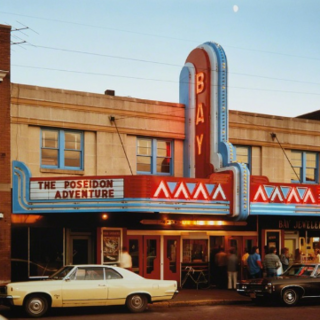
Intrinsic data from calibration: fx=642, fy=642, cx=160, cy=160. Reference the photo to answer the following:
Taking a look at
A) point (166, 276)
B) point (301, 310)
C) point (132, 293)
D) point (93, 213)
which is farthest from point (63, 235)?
point (301, 310)

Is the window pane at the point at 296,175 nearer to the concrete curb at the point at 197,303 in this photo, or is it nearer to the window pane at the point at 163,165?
the window pane at the point at 163,165

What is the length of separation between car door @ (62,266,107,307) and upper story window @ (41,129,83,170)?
6.46 meters

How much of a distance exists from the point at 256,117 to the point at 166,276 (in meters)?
7.93

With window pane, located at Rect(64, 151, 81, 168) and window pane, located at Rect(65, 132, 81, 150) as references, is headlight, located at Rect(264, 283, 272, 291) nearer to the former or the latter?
window pane, located at Rect(64, 151, 81, 168)

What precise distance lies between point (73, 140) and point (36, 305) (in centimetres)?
825

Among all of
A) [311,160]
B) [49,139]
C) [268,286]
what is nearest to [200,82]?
[49,139]

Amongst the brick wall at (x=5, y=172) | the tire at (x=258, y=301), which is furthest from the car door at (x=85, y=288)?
the tire at (x=258, y=301)

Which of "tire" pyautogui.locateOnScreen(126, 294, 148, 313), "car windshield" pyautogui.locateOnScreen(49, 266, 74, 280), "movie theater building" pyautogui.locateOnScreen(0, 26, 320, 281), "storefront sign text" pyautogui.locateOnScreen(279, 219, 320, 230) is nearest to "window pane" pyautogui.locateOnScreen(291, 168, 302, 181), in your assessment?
"storefront sign text" pyautogui.locateOnScreen(279, 219, 320, 230)

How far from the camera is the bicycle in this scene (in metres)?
25.2

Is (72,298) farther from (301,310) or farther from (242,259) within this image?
(242,259)

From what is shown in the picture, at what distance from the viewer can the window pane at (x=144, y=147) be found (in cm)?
2508

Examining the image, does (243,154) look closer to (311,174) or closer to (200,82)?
(311,174)

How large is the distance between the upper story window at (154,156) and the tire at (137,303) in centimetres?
768

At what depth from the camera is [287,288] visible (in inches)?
770
